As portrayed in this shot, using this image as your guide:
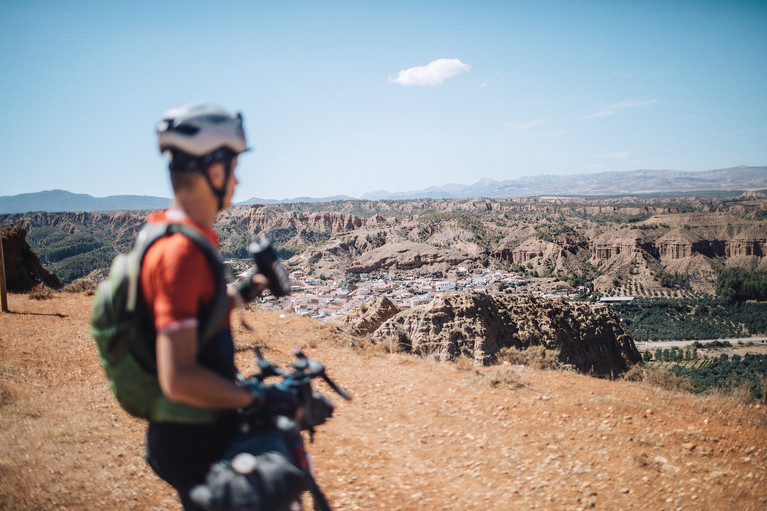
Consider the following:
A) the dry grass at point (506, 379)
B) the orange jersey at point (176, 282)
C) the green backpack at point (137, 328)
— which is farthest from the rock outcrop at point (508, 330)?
the orange jersey at point (176, 282)

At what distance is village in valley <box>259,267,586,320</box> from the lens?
179 feet

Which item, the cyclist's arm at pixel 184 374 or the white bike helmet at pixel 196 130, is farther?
the white bike helmet at pixel 196 130

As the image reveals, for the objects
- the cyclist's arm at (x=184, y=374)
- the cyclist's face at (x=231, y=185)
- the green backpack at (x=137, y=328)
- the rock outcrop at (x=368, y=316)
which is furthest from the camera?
the rock outcrop at (x=368, y=316)

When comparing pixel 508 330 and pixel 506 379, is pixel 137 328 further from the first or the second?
pixel 508 330

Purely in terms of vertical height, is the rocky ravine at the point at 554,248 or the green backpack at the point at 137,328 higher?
the green backpack at the point at 137,328

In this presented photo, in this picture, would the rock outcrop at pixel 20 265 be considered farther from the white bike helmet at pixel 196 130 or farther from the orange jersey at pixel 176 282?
the orange jersey at pixel 176 282

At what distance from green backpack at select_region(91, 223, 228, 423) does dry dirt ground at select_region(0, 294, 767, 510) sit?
2.99 meters

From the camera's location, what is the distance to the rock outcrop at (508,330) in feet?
42.4

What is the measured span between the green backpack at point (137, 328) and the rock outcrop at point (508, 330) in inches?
376

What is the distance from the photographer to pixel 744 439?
5402 mm

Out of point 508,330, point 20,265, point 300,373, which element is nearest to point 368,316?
point 508,330

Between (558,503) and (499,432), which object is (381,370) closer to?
(499,432)

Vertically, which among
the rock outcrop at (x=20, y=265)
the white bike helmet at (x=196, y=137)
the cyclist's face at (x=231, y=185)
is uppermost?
the white bike helmet at (x=196, y=137)

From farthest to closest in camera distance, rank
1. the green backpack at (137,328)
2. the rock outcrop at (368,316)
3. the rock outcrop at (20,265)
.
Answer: the rock outcrop at (20,265) < the rock outcrop at (368,316) < the green backpack at (137,328)
